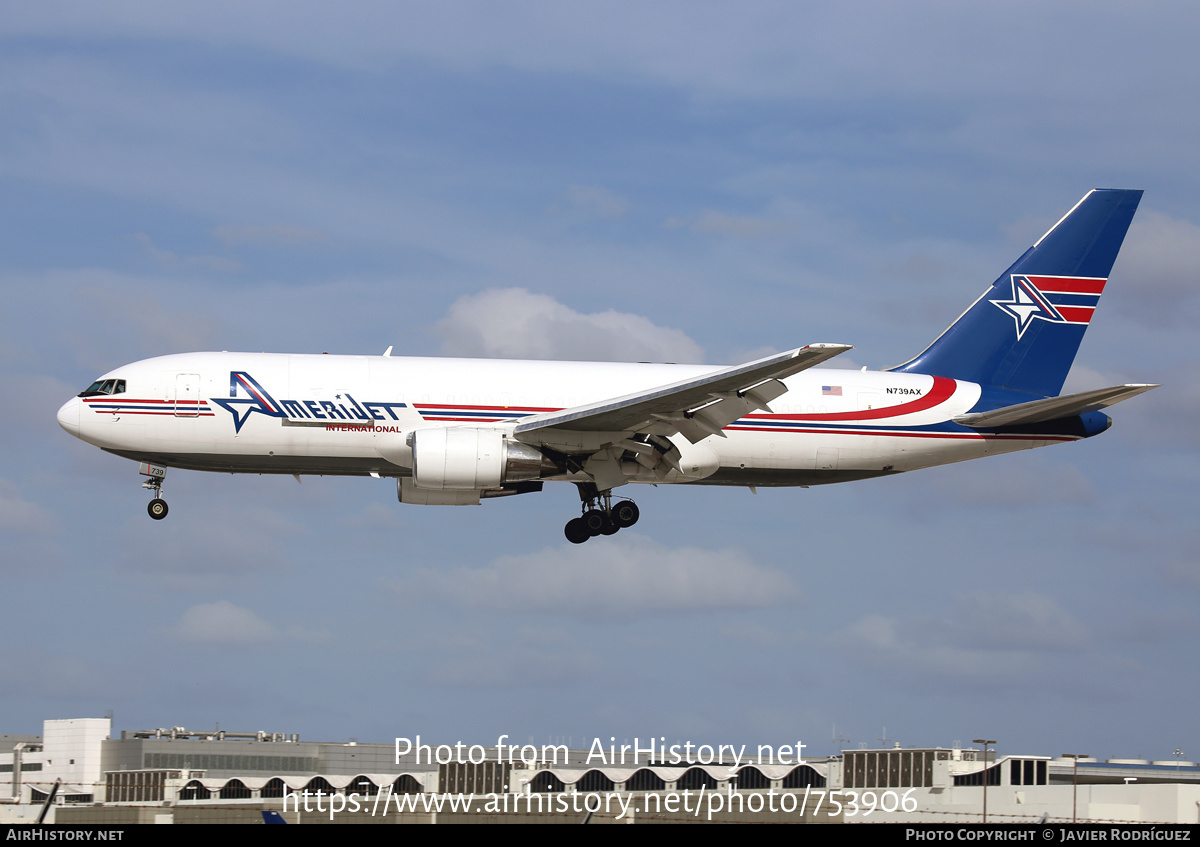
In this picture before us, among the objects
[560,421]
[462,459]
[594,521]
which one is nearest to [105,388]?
[462,459]

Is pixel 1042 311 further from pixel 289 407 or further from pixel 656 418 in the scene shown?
pixel 289 407

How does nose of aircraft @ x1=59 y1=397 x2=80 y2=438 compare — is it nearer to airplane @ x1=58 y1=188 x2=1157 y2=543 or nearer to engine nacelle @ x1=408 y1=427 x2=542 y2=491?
airplane @ x1=58 y1=188 x2=1157 y2=543

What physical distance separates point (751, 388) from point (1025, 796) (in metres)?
20.7

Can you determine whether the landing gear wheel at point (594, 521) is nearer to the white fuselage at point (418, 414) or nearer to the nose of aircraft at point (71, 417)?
the white fuselage at point (418, 414)

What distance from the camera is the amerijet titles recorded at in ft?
115

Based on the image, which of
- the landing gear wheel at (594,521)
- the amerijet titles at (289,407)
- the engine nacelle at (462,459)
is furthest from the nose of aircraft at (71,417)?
the landing gear wheel at (594,521)

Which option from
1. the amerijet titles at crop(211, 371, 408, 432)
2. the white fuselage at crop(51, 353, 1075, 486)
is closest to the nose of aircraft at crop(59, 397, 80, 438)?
the white fuselage at crop(51, 353, 1075, 486)

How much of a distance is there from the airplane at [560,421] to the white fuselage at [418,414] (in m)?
0.05

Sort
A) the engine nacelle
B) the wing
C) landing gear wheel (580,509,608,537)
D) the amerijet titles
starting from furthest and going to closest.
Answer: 1. landing gear wheel (580,509,608,537)
2. the amerijet titles
3. the engine nacelle
4. the wing

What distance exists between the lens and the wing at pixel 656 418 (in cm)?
3281

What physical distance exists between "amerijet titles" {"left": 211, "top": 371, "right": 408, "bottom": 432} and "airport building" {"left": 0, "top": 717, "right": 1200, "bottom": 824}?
10381 mm

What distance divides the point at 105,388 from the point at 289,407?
5.19 m
